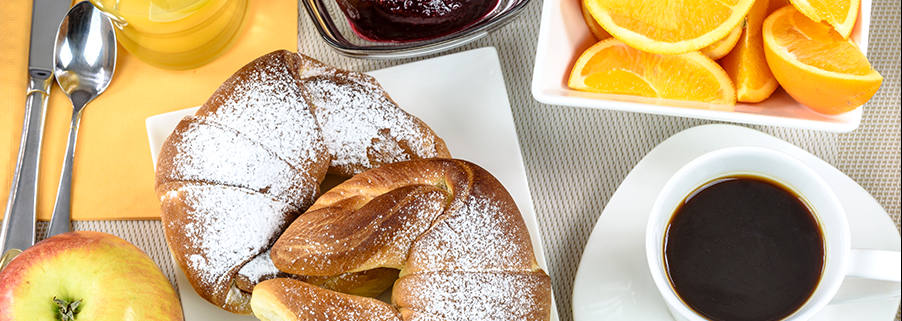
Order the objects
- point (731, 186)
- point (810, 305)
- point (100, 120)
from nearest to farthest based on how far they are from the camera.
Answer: point (810, 305)
point (731, 186)
point (100, 120)

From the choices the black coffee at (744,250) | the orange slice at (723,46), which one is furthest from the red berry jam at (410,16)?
the black coffee at (744,250)

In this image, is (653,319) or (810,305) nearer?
(810,305)

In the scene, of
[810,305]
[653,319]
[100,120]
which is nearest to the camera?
[810,305]

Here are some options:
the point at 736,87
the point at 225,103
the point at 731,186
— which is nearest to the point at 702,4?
the point at 736,87

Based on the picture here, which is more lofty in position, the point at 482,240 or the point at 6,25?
the point at 6,25

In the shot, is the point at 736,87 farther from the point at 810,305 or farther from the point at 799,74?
the point at 810,305

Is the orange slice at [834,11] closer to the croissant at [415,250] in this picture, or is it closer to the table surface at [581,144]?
the table surface at [581,144]
